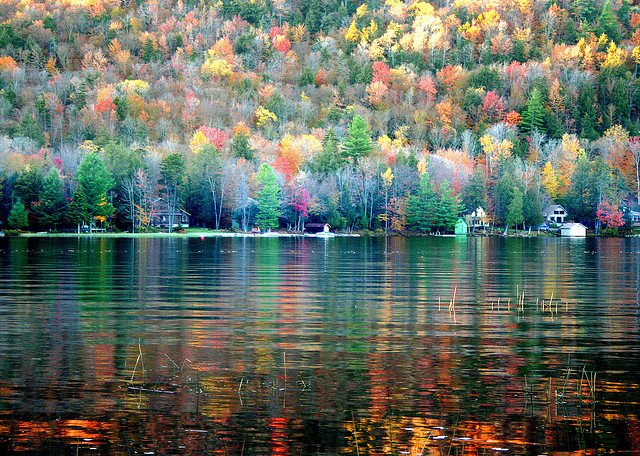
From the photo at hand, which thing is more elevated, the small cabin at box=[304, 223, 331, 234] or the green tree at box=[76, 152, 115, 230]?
the green tree at box=[76, 152, 115, 230]

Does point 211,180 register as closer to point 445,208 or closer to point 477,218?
point 445,208

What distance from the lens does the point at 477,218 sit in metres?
168

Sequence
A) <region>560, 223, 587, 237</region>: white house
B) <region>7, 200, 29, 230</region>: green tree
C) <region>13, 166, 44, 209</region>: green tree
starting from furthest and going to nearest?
<region>560, 223, 587, 237</region>: white house → <region>13, 166, 44, 209</region>: green tree → <region>7, 200, 29, 230</region>: green tree

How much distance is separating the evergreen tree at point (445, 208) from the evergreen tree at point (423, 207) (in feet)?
2.44

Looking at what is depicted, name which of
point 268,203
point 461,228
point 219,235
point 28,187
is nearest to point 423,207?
point 461,228

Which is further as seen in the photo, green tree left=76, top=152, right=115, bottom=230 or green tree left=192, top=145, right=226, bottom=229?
green tree left=192, top=145, right=226, bottom=229

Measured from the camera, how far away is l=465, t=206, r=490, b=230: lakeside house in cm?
16762

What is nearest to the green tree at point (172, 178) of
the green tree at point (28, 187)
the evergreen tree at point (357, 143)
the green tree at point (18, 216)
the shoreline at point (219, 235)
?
the shoreline at point (219, 235)

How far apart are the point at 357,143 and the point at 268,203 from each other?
3387cm

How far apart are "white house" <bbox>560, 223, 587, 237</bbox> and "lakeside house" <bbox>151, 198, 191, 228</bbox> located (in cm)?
5569

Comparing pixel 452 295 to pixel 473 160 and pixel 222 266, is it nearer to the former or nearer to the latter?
pixel 222 266

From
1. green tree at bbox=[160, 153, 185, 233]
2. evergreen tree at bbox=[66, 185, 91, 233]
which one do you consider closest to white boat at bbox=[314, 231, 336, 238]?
green tree at bbox=[160, 153, 185, 233]

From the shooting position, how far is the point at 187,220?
158m

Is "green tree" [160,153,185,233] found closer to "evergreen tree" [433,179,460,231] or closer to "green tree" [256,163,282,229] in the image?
"green tree" [256,163,282,229]
